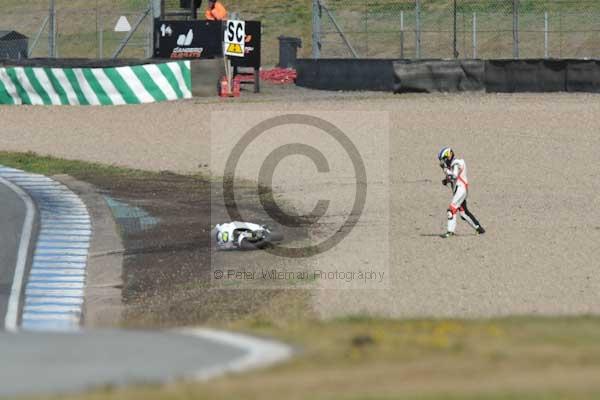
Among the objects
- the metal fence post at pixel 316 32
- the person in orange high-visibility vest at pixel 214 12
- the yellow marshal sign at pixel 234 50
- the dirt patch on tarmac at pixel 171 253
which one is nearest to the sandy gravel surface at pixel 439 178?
the dirt patch on tarmac at pixel 171 253

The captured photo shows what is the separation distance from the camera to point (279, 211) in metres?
22.8

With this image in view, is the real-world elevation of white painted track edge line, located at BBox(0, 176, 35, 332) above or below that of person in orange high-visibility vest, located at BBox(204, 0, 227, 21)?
below

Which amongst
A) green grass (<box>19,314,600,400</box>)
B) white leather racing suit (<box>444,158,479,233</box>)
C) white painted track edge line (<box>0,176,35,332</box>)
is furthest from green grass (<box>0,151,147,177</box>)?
green grass (<box>19,314,600,400</box>)

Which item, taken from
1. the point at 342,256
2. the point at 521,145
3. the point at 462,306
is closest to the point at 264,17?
the point at 521,145

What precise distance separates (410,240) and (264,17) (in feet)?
120

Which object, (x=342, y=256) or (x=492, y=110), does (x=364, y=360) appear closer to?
(x=342, y=256)

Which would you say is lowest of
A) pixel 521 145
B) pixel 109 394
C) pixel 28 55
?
pixel 109 394

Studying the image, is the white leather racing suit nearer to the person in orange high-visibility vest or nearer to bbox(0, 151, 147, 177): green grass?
bbox(0, 151, 147, 177): green grass

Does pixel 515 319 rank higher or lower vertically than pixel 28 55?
lower

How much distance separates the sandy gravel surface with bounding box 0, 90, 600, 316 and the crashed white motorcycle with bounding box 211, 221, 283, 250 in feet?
3.33

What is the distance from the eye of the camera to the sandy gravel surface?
16234 millimetres

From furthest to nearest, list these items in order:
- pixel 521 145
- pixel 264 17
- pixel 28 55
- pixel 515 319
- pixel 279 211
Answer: pixel 264 17 < pixel 28 55 < pixel 521 145 < pixel 279 211 < pixel 515 319

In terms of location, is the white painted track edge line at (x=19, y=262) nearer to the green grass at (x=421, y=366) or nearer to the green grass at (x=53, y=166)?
the green grass at (x=53, y=166)

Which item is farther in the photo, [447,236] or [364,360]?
[447,236]
